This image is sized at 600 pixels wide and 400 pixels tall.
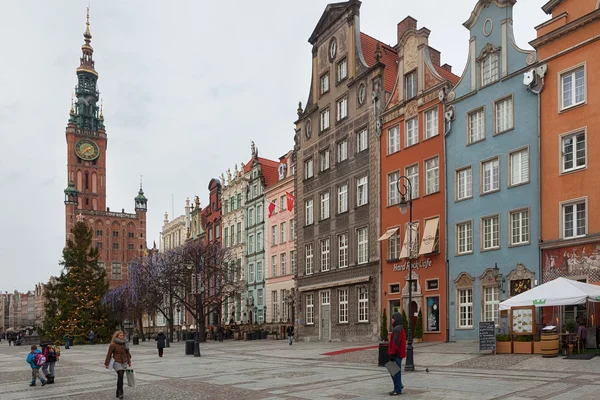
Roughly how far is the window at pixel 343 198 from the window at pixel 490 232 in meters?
13.0

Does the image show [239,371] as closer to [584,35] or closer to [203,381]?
[203,381]

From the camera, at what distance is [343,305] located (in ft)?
143

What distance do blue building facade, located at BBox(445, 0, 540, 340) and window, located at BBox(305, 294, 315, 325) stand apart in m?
15.2

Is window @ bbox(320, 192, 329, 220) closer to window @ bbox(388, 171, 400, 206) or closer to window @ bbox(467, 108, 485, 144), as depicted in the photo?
window @ bbox(388, 171, 400, 206)

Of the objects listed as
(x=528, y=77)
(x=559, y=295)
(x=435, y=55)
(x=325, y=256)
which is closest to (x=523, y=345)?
(x=559, y=295)

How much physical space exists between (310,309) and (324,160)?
11205 mm

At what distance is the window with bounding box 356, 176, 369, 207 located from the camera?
138ft

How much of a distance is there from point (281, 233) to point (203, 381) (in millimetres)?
40146

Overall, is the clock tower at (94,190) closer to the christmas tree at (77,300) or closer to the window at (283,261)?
the christmas tree at (77,300)

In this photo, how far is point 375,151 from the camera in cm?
4112

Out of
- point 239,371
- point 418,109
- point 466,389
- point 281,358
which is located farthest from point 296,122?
point 466,389

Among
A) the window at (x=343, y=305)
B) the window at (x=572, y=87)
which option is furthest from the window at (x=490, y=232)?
the window at (x=343, y=305)

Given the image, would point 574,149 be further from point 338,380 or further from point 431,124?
point 338,380

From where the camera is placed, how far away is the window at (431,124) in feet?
119
